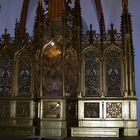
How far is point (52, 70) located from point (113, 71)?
8.01 feet

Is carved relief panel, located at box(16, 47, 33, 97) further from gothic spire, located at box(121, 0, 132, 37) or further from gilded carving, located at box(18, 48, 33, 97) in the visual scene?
gothic spire, located at box(121, 0, 132, 37)

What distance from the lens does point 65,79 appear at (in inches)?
529

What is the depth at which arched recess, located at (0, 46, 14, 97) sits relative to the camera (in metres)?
13.8

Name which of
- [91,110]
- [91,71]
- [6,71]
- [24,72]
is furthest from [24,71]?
[91,110]

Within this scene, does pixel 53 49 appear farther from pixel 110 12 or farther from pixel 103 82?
pixel 110 12

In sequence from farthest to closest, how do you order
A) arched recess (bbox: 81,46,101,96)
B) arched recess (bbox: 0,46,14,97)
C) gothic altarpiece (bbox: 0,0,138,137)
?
arched recess (bbox: 0,46,14,97) < arched recess (bbox: 81,46,101,96) < gothic altarpiece (bbox: 0,0,138,137)

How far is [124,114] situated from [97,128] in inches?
50.2

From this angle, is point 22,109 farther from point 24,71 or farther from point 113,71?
point 113,71

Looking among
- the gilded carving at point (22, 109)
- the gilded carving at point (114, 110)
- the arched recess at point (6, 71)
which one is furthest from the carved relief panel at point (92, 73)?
the arched recess at point (6, 71)

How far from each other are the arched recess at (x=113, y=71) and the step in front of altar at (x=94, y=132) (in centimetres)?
149

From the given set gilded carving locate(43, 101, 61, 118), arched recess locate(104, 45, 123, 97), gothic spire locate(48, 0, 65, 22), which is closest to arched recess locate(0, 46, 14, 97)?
gilded carving locate(43, 101, 61, 118)

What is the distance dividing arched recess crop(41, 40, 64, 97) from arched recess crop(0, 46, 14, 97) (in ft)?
4.43

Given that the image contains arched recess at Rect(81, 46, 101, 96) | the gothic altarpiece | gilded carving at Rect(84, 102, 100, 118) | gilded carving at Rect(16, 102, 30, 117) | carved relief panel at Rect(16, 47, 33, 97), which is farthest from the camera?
carved relief panel at Rect(16, 47, 33, 97)

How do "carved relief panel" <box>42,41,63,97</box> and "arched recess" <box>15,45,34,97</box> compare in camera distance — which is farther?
"arched recess" <box>15,45,34,97</box>
